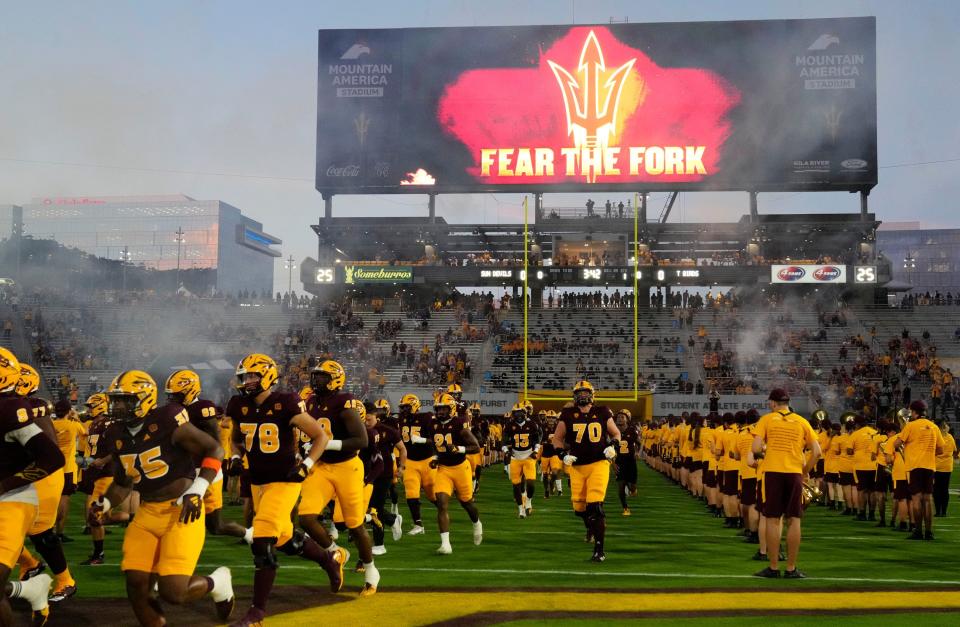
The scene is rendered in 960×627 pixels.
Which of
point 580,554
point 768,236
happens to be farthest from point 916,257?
point 580,554

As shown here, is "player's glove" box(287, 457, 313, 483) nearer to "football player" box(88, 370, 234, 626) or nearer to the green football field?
"football player" box(88, 370, 234, 626)

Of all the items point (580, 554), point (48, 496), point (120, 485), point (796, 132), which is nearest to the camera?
point (120, 485)

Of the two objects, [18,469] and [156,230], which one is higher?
[156,230]

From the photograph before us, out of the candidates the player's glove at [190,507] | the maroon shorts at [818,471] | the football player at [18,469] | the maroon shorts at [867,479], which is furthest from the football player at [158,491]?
→ the maroon shorts at [818,471]

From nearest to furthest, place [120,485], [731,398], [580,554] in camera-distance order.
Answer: [120,485], [580,554], [731,398]

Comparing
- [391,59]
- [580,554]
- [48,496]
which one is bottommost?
[580,554]

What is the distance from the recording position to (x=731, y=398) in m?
36.4

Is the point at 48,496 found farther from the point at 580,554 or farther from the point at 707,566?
the point at 707,566

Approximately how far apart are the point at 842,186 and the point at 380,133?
78.1 ft

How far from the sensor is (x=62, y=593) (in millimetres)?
8078

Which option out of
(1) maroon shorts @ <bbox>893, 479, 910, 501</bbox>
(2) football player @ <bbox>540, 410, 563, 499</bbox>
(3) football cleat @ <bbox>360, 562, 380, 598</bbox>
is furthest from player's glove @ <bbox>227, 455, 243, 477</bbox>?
(2) football player @ <bbox>540, 410, 563, 499</bbox>

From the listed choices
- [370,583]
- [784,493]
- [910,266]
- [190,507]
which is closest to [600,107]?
[784,493]

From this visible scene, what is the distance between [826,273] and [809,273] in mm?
829

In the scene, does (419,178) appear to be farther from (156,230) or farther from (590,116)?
(156,230)
